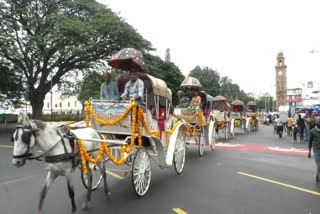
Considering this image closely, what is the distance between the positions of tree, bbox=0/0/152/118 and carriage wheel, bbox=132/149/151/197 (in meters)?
24.3

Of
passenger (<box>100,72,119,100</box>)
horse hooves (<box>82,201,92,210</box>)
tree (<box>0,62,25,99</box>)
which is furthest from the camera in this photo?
tree (<box>0,62,25,99</box>)

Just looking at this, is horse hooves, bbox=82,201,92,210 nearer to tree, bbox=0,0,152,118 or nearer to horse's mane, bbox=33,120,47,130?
horse's mane, bbox=33,120,47,130

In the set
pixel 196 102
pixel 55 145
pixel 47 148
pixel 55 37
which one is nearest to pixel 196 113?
pixel 196 102

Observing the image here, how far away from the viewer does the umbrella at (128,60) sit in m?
9.29

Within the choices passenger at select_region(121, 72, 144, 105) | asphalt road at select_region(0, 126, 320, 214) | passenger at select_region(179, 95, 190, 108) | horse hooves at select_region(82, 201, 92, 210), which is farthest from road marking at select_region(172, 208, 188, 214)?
passenger at select_region(179, 95, 190, 108)

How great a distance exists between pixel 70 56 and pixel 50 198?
91.7 feet

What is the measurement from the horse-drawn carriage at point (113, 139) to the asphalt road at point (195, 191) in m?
0.41

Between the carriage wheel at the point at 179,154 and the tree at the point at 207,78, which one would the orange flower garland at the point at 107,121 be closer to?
the carriage wheel at the point at 179,154

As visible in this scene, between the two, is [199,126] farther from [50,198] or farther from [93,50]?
[93,50]

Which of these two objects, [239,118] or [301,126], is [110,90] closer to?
[301,126]

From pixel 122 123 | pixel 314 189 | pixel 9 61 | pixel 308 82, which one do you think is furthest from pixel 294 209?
pixel 308 82

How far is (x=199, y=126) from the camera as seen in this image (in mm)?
14906

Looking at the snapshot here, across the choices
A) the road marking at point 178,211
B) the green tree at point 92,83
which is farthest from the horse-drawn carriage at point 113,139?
the green tree at point 92,83

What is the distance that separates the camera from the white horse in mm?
6125
